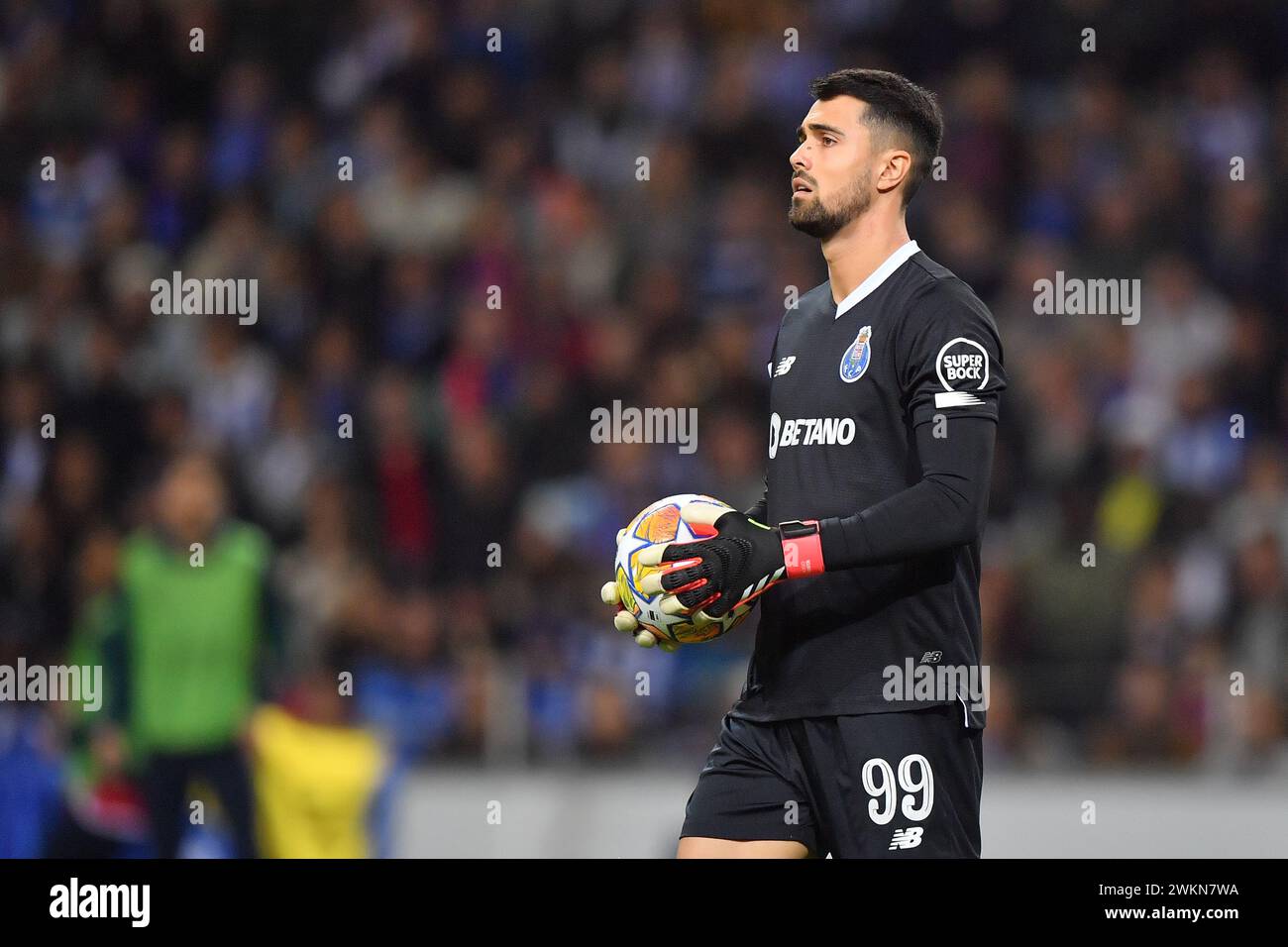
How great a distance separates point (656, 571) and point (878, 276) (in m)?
0.90

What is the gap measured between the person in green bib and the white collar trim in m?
4.06

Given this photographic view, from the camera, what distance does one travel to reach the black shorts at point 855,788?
3926 millimetres

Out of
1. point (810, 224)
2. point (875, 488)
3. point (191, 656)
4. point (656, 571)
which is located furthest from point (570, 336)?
point (656, 571)

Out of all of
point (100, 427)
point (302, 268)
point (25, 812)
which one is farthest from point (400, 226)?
point (25, 812)

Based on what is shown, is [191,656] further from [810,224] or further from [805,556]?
[805,556]

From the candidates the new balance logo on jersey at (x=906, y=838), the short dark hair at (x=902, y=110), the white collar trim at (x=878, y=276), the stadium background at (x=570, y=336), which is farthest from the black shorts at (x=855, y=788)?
the stadium background at (x=570, y=336)

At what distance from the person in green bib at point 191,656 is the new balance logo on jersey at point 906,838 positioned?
Answer: 13.8 ft

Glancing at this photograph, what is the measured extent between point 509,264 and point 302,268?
1.19 meters

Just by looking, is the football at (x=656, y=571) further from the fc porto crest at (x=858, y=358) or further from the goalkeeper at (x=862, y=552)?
the fc porto crest at (x=858, y=358)

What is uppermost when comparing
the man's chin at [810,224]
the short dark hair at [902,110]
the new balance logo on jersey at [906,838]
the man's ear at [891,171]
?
the short dark hair at [902,110]

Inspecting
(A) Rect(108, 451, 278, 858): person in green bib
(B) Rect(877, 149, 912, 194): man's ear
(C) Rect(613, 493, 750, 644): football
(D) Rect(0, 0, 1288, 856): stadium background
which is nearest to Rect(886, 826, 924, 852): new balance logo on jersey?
(C) Rect(613, 493, 750, 644): football

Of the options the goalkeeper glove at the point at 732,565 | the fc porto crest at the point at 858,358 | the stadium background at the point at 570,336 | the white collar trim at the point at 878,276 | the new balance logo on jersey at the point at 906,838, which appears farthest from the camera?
the stadium background at the point at 570,336

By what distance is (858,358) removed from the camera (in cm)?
411
